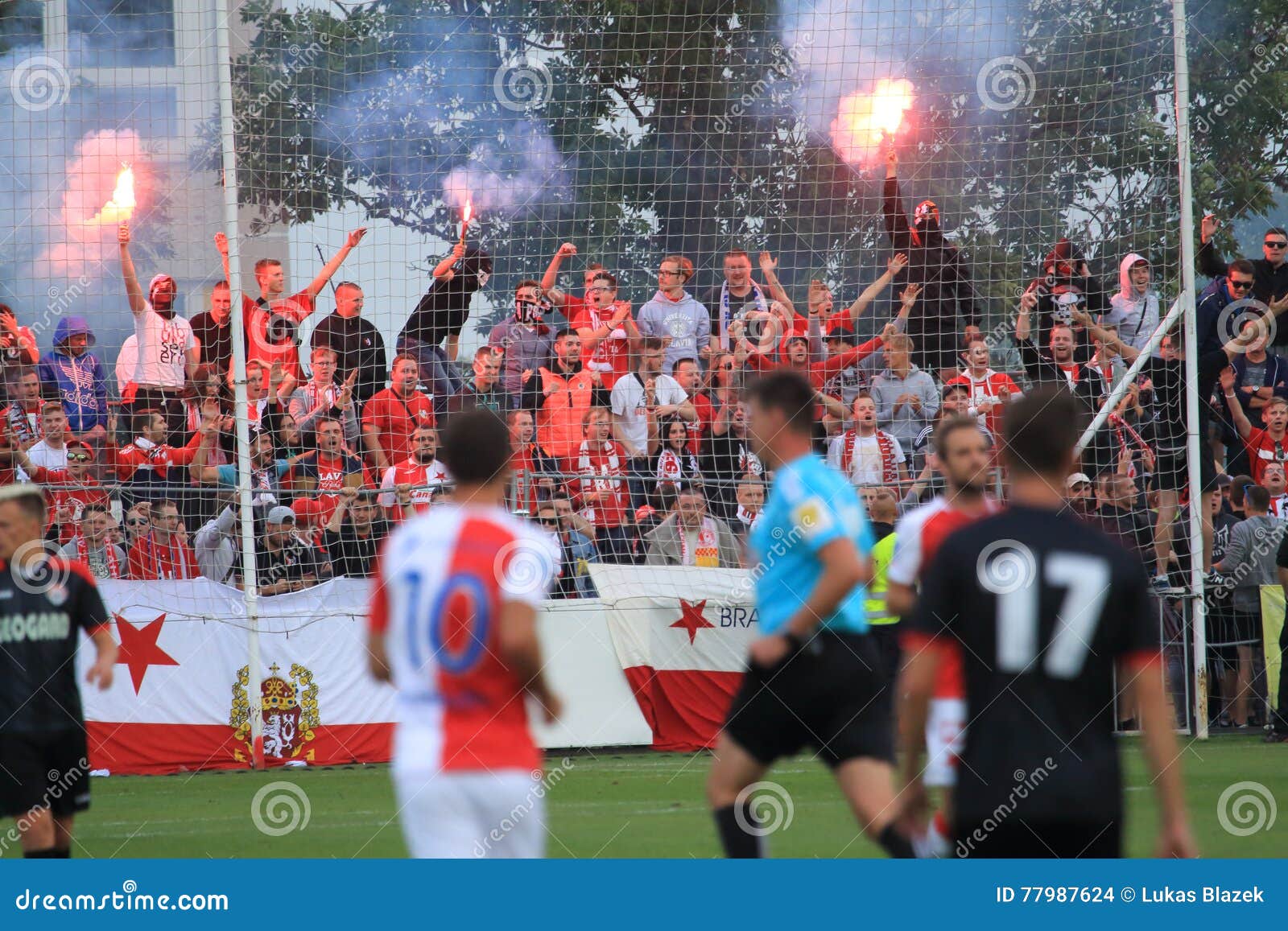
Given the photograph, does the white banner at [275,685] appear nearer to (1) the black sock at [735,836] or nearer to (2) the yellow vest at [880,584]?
(2) the yellow vest at [880,584]

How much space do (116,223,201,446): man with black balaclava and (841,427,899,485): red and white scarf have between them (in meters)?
5.52

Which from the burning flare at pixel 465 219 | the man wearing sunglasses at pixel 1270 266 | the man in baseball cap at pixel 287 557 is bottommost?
the man in baseball cap at pixel 287 557

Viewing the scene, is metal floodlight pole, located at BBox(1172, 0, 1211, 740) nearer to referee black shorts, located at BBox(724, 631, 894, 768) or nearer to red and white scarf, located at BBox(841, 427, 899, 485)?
red and white scarf, located at BBox(841, 427, 899, 485)

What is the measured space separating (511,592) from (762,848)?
187cm

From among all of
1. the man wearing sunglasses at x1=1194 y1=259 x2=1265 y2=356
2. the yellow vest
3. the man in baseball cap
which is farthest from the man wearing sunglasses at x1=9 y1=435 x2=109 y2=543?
the man wearing sunglasses at x1=1194 y1=259 x2=1265 y2=356

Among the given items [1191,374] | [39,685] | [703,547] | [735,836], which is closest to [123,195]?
[703,547]

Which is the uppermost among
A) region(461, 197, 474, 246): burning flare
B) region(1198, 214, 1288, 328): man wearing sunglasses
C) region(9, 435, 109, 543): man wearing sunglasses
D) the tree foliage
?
the tree foliage

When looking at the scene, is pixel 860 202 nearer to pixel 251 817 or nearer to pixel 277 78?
pixel 277 78

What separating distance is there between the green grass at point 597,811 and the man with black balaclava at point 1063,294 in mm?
3534

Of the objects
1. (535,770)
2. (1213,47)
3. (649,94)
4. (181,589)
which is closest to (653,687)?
(181,589)

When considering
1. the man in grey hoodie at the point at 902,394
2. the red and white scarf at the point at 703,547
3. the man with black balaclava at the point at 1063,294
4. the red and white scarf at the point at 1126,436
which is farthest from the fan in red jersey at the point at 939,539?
the red and white scarf at the point at 1126,436

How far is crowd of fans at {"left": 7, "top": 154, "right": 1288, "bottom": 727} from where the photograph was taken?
1295cm

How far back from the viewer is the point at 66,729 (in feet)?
22.0

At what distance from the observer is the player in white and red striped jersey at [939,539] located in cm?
618
